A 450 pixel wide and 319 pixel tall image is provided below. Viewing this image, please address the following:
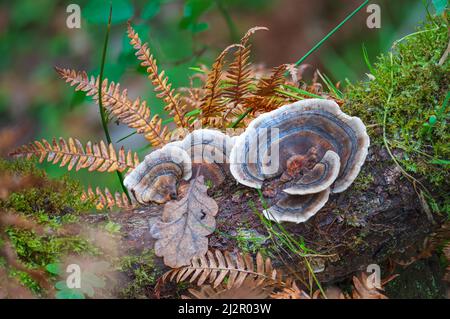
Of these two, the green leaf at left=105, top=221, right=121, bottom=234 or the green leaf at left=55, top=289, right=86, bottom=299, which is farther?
the green leaf at left=105, top=221, right=121, bottom=234

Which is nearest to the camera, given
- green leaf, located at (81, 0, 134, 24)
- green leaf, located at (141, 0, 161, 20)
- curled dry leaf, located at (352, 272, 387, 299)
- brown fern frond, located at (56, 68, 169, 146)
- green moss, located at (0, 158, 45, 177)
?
curled dry leaf, located at (352, 272, 387, 299)

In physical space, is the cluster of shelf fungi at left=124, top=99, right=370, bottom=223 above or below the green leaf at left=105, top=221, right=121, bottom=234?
above

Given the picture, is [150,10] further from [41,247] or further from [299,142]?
[41,247]

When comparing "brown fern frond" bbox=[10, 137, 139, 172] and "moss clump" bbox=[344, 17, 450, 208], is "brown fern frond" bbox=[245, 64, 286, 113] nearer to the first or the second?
"moss clump" bbox=[344, 17, 450, 208]

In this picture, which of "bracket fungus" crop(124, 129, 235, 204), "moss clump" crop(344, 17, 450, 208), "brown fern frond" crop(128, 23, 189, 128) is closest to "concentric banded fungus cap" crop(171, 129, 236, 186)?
"bracket fungus" crop(124, 129, 235, 204)

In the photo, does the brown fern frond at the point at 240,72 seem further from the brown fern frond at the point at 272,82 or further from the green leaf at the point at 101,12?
the green leaf at the point at 101,12

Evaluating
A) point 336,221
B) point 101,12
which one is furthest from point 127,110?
point 336,221
